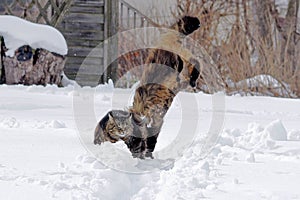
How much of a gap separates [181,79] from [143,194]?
748 mm

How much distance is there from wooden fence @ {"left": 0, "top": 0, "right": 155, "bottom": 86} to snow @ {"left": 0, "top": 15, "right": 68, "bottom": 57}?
1.65m

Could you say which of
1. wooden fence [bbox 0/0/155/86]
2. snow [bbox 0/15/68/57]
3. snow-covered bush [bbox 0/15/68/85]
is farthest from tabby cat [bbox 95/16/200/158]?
wooden fence [bbox 0/0/155/86]

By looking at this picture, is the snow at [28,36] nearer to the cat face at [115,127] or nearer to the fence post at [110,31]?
the fence post at [110,31]

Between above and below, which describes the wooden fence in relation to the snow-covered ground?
below

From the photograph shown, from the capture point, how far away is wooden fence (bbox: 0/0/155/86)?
11.7 metres

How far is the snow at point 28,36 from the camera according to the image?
962 cm

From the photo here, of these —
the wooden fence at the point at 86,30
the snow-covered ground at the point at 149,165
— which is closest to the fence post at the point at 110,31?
the wooden fence at the point at 86,30

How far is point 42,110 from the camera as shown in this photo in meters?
6.21

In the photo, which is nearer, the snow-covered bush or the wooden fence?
the snow-covered bush

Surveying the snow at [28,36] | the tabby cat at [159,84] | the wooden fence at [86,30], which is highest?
the tabby cat at [159,84]

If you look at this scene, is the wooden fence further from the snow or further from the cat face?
the cat face

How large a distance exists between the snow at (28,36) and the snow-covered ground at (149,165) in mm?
3877

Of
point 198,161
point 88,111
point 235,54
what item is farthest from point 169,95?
point 235,54

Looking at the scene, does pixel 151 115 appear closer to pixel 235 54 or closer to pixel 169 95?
pixel 169 95
